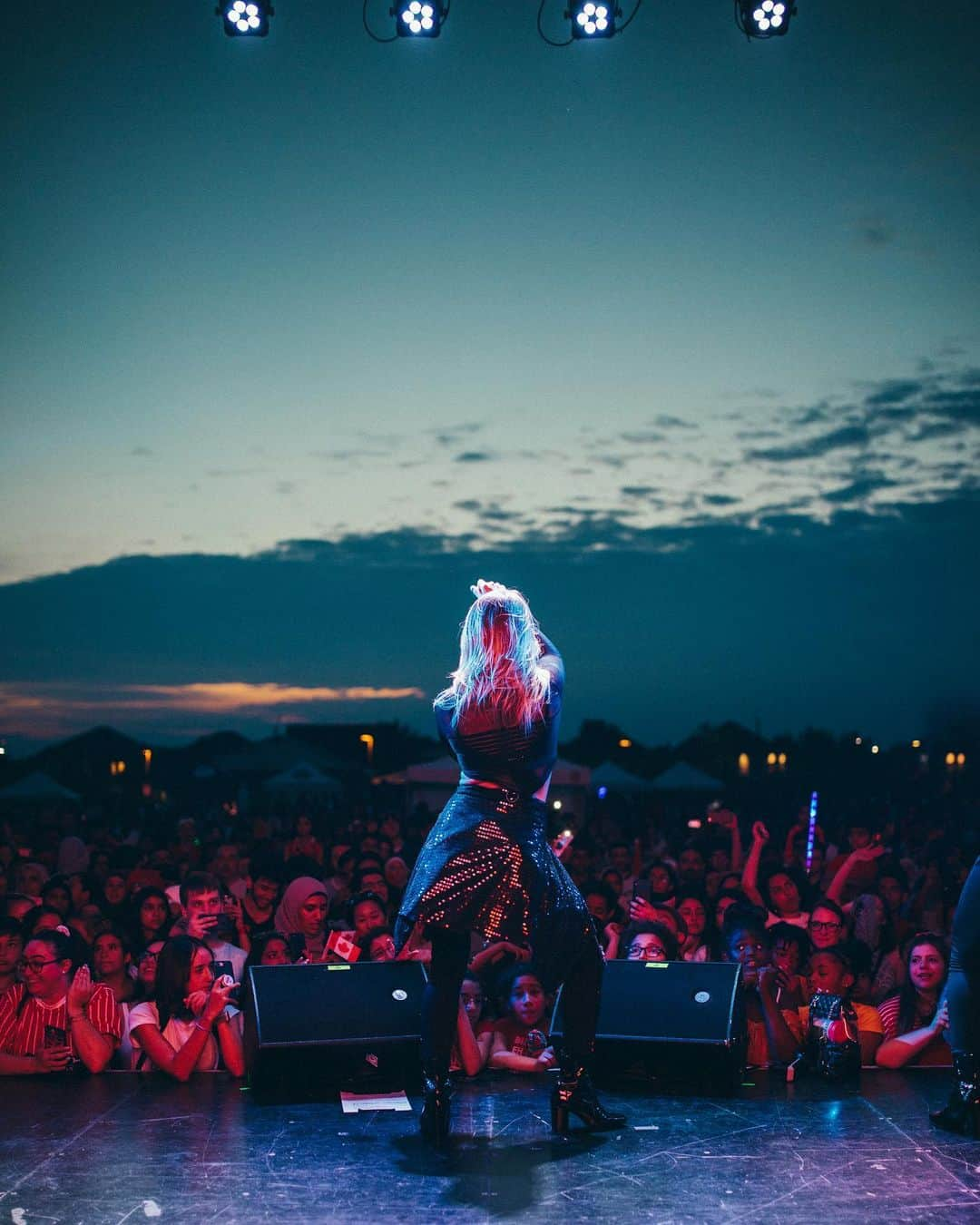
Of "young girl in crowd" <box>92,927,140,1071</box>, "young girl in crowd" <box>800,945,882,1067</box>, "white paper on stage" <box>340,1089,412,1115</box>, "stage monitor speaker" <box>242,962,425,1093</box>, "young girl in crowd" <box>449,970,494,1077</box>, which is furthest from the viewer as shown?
"young girl in crowd" <box>92,927,140,1071</box>

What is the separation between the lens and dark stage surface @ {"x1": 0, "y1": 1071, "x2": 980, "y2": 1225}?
2.89 metres

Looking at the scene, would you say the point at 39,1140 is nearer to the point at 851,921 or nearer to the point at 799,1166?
the point at 799,1166

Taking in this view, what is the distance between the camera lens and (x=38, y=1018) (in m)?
4.40

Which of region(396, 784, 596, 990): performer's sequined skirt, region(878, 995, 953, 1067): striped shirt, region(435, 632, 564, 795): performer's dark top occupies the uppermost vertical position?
region(435, 632, 564, 795): performer's dark top

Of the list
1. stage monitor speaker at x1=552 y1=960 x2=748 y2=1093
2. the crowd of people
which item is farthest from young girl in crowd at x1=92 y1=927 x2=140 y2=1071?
stage monitor speaker at x1=552 y1=960 x2=748 y2=1093

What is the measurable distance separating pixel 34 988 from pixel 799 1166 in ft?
9.02

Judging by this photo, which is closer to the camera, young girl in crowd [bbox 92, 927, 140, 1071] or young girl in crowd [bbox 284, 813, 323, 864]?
young girl in crowd [bbox 92, 927, 140, 1071]

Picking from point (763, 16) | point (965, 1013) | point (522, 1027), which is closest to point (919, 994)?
point (965, 1013)

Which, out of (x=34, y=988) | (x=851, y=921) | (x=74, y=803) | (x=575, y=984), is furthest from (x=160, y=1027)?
(x=74, y=803)

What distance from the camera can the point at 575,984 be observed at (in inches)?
139

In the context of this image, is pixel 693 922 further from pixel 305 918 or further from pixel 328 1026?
pixel 328 1026

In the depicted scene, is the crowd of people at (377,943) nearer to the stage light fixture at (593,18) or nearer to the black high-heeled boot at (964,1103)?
the black high-heeled boot at (964,1103)

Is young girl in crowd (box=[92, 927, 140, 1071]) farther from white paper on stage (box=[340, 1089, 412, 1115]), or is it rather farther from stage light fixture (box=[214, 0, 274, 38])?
stage light fixture (box=[214, 0, 274, 38])

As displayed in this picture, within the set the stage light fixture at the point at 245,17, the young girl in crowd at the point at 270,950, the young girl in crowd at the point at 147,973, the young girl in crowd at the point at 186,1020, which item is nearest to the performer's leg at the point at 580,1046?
the young girl in crowd at the point at 186,1020
